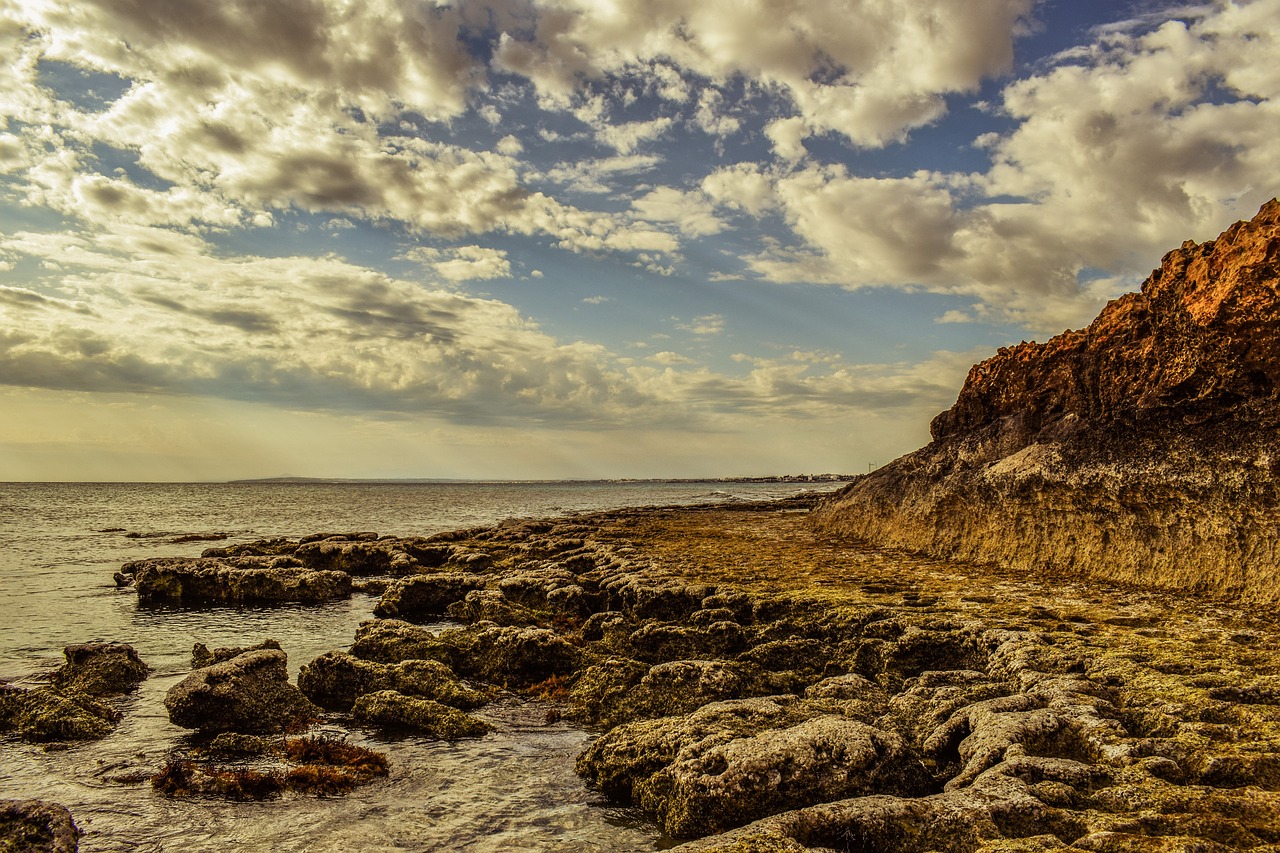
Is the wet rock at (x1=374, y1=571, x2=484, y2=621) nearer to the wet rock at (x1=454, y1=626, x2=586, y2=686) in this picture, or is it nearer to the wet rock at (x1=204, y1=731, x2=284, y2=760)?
the wet rock at (x1=454, y1=626, x2=586, y2=686)

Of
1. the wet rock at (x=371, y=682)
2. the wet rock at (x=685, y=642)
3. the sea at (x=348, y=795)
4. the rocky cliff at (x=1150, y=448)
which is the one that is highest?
the rocky cliff at (x=1150, y=448)

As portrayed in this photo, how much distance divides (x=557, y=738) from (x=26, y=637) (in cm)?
2100

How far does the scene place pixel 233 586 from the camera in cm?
2934

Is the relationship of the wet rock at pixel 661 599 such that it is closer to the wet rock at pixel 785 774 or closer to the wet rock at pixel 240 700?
the wet rock at pixel 240 700

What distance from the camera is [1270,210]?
18.2 m

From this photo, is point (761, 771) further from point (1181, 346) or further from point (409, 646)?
point (1181, 346)

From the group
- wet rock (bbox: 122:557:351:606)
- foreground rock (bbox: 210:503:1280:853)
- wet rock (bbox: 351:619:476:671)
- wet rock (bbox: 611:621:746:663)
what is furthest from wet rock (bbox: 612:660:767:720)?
wet rock (bbox: 122:557:351:606)

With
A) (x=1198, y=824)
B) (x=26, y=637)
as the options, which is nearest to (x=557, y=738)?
(x=1198, y=824)

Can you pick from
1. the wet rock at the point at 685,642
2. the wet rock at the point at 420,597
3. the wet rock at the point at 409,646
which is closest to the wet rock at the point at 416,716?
the wet rock at the point at 409,646

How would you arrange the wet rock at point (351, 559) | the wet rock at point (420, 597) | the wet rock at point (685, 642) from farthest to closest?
the wet rock at point (351, 559)
the wet rock at point (420, 597)
the wet rock at point (685, 642)

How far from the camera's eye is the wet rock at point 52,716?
1330cm

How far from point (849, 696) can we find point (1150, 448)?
14.0 meters

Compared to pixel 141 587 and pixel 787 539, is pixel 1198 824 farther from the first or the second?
pixel 141 587

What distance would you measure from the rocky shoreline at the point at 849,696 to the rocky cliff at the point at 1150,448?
1.69 metres
